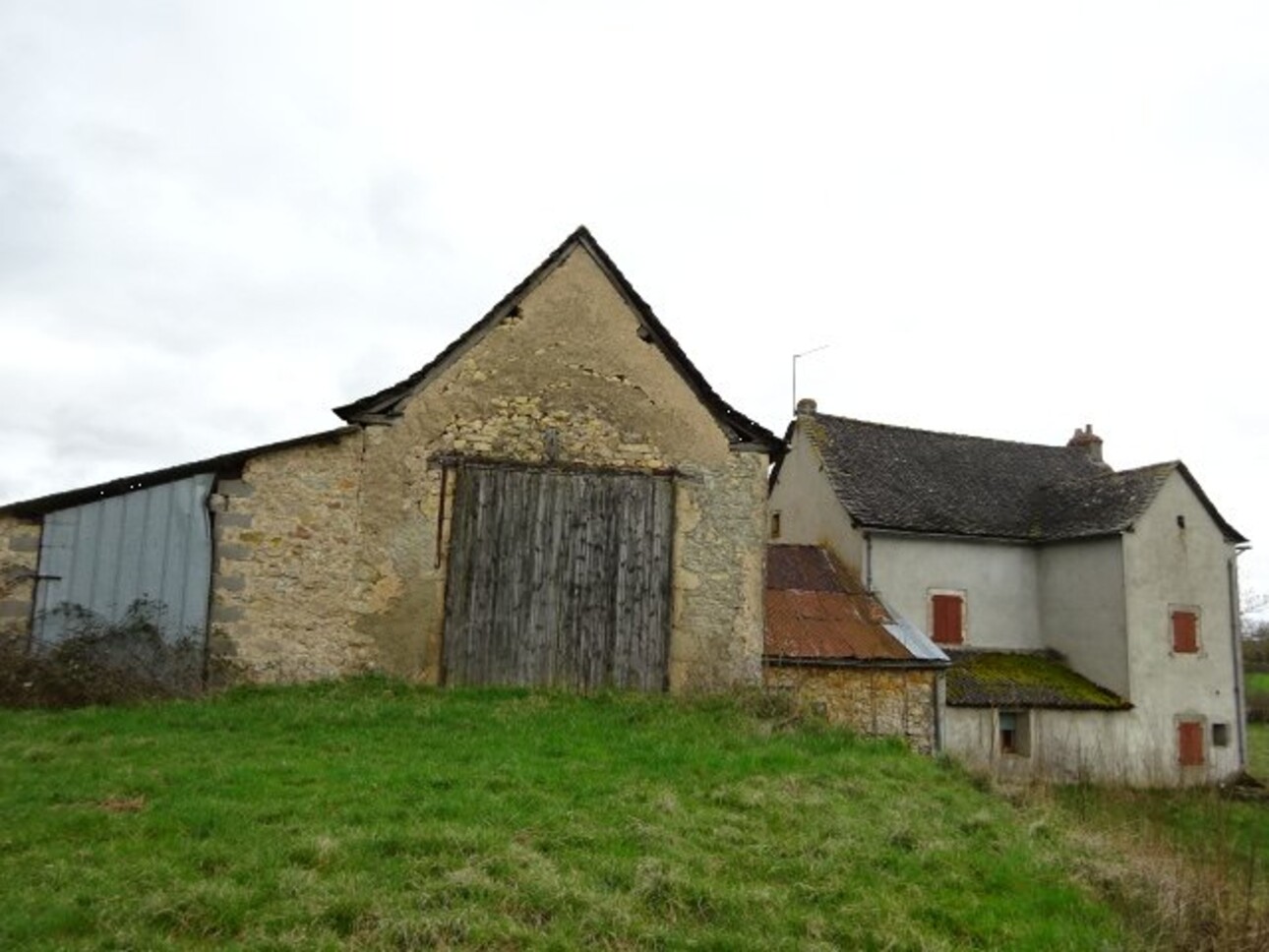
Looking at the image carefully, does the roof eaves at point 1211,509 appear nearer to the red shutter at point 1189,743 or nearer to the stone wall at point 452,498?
the red shutter at point 1189,743

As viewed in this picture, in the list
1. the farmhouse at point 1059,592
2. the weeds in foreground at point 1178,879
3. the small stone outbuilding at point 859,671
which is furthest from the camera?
the farmhouse at point 1059,592

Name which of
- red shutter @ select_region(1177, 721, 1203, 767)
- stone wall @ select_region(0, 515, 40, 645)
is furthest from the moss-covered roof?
stone wall @ select_region(0, 515, 40, 645)

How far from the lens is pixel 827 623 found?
56.0 feet

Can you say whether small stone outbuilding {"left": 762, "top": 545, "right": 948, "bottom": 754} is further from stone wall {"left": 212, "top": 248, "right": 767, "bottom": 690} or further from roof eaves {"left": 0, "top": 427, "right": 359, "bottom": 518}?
roof eaves {"left": 0, "top": 427, "right": 359, "bottom": 518}

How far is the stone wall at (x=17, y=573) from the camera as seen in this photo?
10.9 metres

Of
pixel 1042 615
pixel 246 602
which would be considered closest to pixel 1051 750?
pixel 1042 615

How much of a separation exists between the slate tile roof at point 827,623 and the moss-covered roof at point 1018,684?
288 centimetres

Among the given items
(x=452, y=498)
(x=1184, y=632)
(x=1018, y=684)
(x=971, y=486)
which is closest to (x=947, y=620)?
(x=1018, y=684)

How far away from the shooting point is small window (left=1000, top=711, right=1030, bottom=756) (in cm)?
2022

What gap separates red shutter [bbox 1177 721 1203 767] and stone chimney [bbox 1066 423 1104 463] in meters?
8.37

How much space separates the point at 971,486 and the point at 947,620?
416 centimetres

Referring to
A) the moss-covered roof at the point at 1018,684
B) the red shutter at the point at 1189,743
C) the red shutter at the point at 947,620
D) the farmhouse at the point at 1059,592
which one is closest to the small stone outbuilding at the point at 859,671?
the moss-covered roof at the point at 1018,684

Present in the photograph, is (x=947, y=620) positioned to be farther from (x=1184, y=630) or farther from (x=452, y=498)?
(x=452, y=498)

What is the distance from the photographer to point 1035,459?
1050 inches
